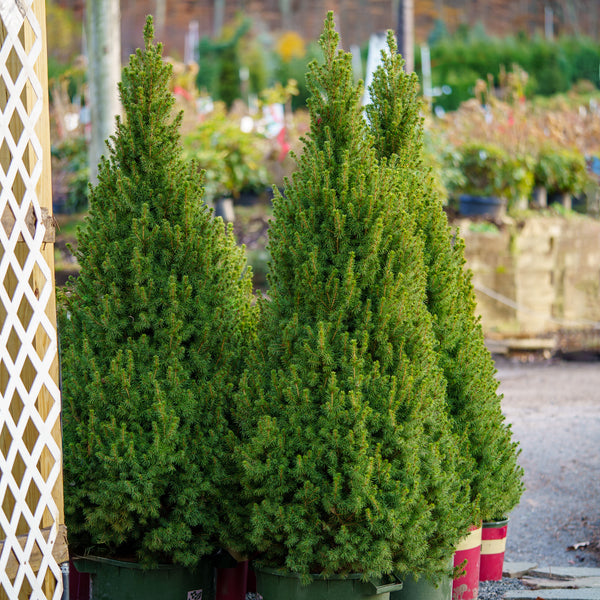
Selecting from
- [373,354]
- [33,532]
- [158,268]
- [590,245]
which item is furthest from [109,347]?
[590,245]

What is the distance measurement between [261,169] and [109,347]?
28.3 ft

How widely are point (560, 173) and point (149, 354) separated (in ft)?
35.6

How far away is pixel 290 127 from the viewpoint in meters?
13.2

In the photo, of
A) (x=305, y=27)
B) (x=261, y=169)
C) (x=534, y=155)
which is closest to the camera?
(x=261, y=169)

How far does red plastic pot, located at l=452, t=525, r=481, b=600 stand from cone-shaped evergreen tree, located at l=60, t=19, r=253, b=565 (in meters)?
1.02

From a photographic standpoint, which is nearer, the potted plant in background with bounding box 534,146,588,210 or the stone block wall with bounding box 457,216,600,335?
the stone block wall with bounding box 457,216,600,335

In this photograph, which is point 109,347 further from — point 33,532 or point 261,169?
point 261,169

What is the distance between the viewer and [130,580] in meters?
2.96

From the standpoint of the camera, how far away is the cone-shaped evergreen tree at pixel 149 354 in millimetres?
2873

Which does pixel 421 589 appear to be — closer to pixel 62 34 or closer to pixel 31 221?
pixel 31 221

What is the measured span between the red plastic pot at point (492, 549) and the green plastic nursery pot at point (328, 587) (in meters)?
1.01

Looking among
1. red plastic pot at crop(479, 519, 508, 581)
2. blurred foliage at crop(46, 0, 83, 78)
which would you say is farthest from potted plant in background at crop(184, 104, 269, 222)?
blurred foliage at crop(46, 0, 83, 78)

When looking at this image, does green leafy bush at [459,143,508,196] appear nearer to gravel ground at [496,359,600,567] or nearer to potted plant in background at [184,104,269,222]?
potted plant in background at [184,104,269,222]

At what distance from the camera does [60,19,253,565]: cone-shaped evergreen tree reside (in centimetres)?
287
